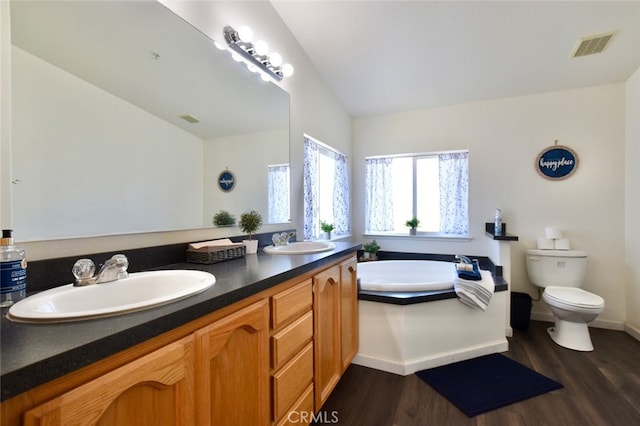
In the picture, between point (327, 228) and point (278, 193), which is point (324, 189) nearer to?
point (327, 228)

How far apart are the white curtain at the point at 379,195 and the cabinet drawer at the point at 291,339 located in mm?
2316

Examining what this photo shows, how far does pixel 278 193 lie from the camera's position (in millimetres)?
2121

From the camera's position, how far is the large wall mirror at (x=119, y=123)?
871 millimetres

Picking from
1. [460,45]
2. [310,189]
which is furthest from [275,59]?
[460,45]

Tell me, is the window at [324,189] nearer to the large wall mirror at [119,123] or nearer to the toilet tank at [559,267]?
the large wall mirror at [119,123]

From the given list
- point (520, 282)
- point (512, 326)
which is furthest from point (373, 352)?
point (520, 282)

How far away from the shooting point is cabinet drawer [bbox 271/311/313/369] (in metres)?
1.07

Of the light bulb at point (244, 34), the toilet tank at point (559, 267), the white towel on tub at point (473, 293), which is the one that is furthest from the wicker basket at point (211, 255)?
the toilet tank at point (559, 267)

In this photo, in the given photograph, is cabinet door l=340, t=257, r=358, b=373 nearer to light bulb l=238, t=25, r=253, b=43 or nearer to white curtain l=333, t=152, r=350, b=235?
white curtain l=333, t=152, r=350, b=235

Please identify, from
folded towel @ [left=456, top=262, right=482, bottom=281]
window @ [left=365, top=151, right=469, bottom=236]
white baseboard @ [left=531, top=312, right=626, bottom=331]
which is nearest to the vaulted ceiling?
window @ [left=365, top=151, right=469, bottom=236]

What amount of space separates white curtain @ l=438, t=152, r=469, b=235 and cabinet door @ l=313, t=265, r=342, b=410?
2.05 m

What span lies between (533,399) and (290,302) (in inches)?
66.7

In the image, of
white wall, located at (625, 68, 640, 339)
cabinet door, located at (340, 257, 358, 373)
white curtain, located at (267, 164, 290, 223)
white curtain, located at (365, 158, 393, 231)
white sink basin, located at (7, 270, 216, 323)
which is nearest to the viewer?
white sink basin, located at (7, 270, 216, 323)

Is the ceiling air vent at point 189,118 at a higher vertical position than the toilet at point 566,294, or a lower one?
higher
